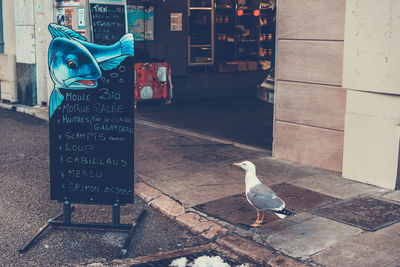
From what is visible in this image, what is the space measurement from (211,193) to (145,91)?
7389 millimetres

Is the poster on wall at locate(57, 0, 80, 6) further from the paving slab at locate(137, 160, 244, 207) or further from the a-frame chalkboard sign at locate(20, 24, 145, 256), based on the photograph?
the a-frame chalkboard sign at locate(20, 24, 145, 256)

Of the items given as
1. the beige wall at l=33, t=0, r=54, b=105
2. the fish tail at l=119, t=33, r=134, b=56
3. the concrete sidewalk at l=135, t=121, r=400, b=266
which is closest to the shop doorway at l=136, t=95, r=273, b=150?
the concrete sidewalk at l=135, t=121, r=400, b=266

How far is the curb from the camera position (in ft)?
16.0

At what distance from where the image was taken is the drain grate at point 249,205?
5816 mm

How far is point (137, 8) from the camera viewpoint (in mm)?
14438

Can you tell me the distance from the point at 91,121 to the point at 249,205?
199cm

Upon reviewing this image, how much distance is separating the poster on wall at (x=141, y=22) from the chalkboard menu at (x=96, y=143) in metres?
9.06

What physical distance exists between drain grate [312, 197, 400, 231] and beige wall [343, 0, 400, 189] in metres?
0.62

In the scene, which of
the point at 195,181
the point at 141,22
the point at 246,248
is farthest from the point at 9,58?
the point at 246,248

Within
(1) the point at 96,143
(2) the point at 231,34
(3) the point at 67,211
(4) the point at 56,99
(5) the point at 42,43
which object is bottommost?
(3) the point at 67,211

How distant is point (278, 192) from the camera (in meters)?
6.63

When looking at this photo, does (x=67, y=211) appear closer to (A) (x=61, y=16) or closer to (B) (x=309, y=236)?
(B) (x=309, y=236)

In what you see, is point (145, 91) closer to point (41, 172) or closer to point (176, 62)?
point (176, 62)

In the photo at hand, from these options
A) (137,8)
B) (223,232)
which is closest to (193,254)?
(223,232)
